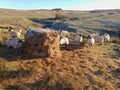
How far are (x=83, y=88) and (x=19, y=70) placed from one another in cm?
369

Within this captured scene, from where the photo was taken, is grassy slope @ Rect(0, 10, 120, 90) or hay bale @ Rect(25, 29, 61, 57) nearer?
grassy slope @ Rect(0, 10, 120, 90)

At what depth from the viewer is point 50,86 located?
1733cm

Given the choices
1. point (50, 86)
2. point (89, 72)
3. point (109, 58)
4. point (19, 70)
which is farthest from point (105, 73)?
point (19, 70)

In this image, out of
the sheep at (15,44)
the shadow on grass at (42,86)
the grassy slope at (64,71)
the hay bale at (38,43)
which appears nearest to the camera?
the shadow on grass at (42,86)

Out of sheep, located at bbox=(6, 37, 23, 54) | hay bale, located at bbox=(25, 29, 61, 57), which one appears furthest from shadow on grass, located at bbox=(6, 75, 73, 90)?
sheep, located at bbox=(6, 37, 23, 54)

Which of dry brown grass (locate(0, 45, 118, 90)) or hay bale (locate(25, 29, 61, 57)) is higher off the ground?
hay bale (locate(25, 29, 61, 57))

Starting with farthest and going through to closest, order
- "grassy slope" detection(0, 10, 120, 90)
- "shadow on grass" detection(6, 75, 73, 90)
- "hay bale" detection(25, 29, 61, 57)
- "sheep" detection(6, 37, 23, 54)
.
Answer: "sheep" detection(6, 37, 23, 54)
"hay bale" detection(25, 29, 61, 57)
"grassy slope" detection(0, 10, 120, 90)
"shadow on grass" detection(6, 75, 73, 90)

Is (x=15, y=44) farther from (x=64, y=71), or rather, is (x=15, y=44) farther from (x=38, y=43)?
(x=64, y=71)

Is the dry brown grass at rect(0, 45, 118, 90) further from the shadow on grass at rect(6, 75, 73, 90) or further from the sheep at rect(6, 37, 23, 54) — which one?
the sheep at rect(6, 37, 23, 54)

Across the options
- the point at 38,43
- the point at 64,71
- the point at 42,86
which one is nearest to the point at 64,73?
the point at 64,71

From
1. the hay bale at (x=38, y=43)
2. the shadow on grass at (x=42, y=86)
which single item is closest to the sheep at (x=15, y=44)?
the hay bale at (x=38, y=43)

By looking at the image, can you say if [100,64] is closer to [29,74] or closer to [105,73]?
[105,73]

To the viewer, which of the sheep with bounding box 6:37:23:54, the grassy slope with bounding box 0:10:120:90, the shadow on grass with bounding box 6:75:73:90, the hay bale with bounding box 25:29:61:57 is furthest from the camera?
the sheep with bounding box 6:37:23:54

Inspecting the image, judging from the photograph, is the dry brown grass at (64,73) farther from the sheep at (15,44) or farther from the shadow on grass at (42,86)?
the sheep at (15,44)
